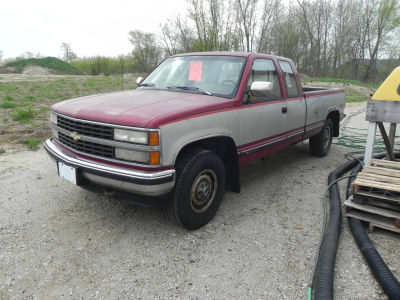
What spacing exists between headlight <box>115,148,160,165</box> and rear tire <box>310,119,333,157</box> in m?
4.13

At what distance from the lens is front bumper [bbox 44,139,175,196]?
8.26ft

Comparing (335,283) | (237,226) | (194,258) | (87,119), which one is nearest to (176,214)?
(194,258)

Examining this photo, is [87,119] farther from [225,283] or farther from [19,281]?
[225,283]

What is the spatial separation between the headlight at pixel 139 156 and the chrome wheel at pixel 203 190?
59cm

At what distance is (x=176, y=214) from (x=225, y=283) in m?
0.79

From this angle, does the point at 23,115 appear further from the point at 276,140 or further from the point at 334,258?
the point at 334,258

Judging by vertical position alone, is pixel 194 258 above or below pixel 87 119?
below

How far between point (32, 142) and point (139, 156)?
435 cm

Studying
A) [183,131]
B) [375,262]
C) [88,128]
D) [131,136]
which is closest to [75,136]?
[88,128]

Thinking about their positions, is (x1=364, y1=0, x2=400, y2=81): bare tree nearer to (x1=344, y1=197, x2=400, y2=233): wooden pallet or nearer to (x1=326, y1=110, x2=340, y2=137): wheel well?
(x1=326, y1=110, x2=340, y2=137): wheel well

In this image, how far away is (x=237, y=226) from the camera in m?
3.26

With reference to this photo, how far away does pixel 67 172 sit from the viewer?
2.96 metres

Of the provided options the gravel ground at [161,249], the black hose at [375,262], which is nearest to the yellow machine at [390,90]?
the gravel ground at [161,249]

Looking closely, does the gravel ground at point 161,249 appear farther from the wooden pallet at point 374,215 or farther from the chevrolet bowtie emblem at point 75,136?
the chevrolet bowtie emblem at point 75,136
